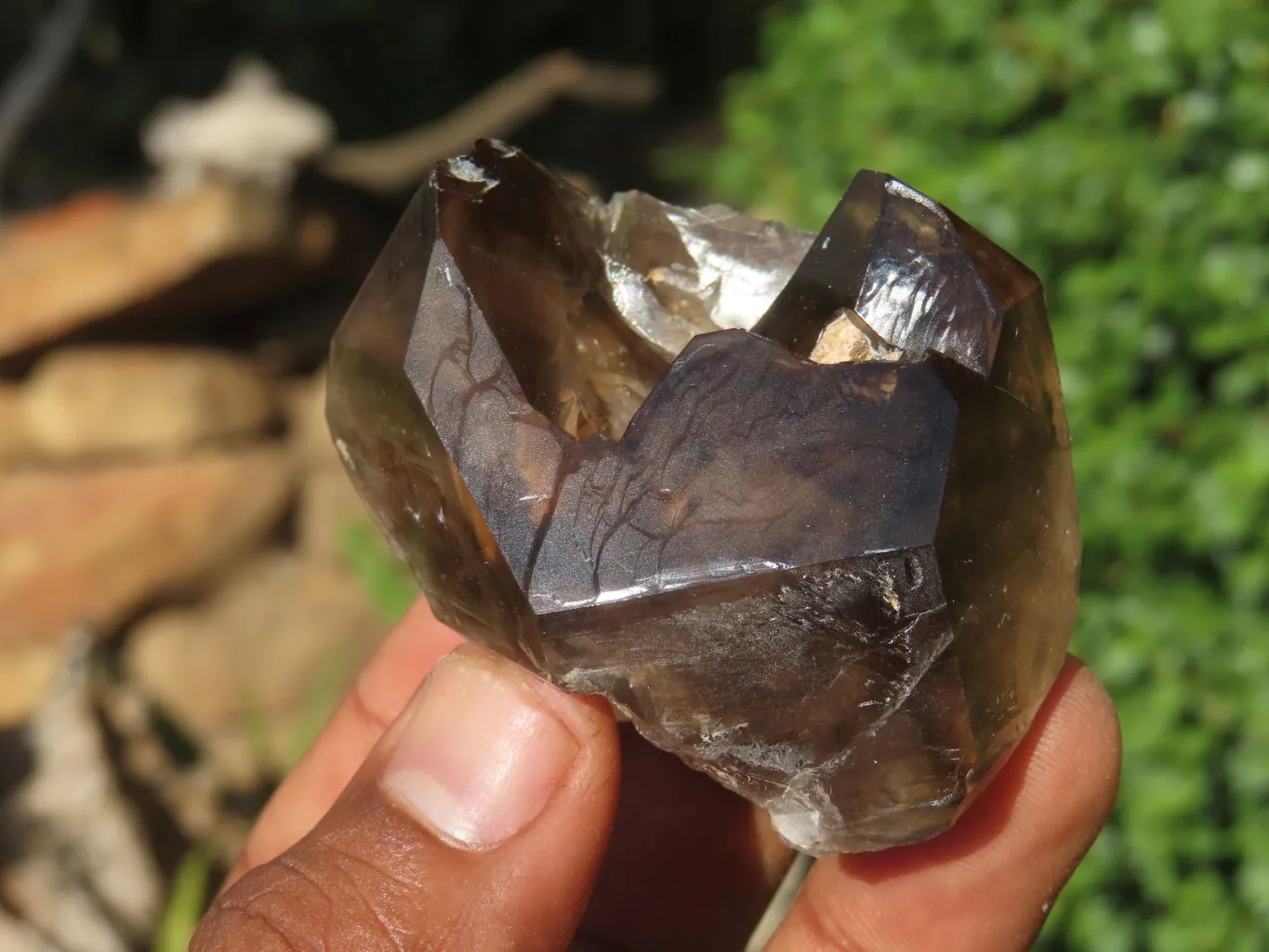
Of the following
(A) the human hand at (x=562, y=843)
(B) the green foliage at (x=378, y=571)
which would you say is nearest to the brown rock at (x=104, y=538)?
(B) the green foliage at (x=378, y=571)

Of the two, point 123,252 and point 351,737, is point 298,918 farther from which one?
point 123,252

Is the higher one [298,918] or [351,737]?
[298,918]

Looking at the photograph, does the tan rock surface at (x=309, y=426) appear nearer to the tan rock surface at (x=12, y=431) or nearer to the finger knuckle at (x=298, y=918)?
the tan rock surface at (x=12, y=431)

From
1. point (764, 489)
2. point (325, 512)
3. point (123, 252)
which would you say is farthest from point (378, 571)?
point (764, 489)

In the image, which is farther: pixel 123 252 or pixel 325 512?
pixel 325 512

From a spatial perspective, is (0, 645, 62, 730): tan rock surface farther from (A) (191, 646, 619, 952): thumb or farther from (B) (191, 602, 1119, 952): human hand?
(A) (191, 646, 619, 952): thumb

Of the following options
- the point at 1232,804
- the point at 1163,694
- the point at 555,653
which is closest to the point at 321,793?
the point at 555,653
